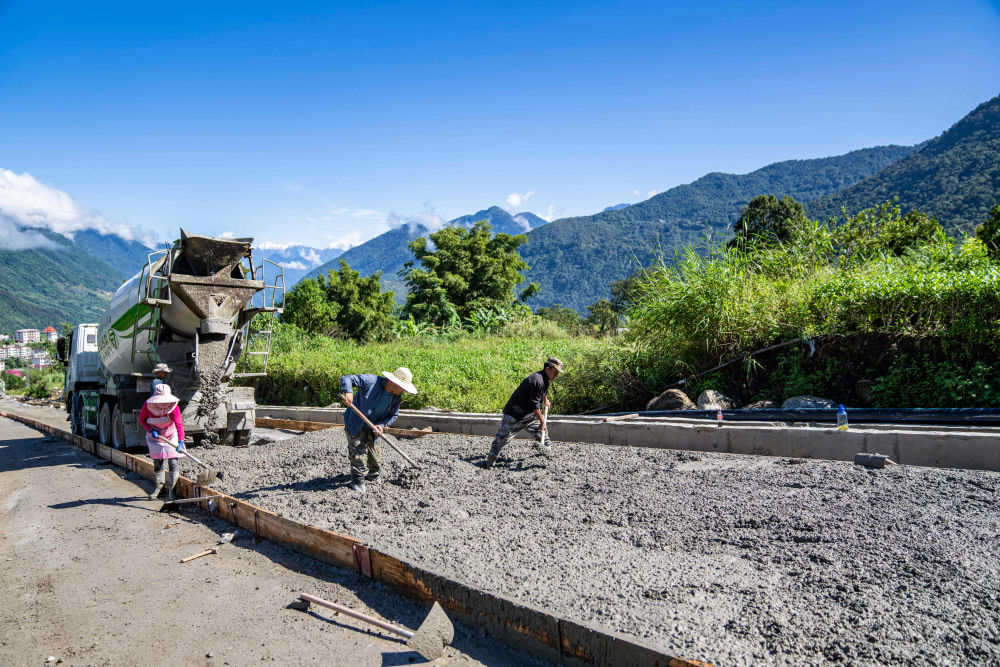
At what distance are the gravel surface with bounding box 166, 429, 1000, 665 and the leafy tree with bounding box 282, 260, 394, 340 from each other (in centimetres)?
1816

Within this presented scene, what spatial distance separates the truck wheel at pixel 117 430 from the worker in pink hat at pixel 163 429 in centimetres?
355

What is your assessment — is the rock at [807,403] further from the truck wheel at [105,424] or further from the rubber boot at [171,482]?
the truck wheel at [105,424]

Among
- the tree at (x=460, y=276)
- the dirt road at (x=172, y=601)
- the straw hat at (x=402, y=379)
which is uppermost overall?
the tree at (x=460, y=276)

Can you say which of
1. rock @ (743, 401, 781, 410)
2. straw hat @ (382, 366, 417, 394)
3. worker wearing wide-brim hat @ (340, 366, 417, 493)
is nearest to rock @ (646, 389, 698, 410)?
rock @ (743, 401, 781, 410)

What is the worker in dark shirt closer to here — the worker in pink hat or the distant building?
the worker in pink hat

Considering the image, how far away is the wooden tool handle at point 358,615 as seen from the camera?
3409 millimetres

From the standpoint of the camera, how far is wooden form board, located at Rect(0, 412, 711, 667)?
2865 millimetres

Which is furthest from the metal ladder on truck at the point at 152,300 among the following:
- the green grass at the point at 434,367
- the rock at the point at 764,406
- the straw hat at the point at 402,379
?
the rock at the point at 764,406

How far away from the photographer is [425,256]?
107ft

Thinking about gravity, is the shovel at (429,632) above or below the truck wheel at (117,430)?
below

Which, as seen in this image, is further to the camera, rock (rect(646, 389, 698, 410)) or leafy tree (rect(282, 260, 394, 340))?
leafy tree (rect(282, 260, 394, 340))

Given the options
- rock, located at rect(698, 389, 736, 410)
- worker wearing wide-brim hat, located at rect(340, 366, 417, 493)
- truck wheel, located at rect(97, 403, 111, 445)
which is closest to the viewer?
worker wearing wide-brim hat, located at rect(340, 366, 417, 493)

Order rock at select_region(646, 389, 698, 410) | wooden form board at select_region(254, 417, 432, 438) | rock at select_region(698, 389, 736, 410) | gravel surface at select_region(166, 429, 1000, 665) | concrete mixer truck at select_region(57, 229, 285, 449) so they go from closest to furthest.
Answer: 1. gravel surface at select_region(166, 429, 1000, 665)
2. rock at select_region(698, 389, 736, 410)
3. rock at select_region(646, 389, 698, 410)
4. concrete mixer truck at select_region(57, 229, 285, 449)
5. wooden form board at select_region(254, 417, 432, 438)

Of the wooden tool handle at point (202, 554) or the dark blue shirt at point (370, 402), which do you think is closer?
the wooden tool handle at point (202, 554)
